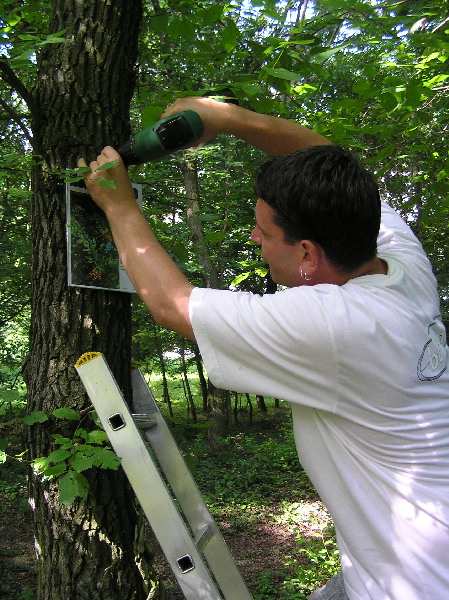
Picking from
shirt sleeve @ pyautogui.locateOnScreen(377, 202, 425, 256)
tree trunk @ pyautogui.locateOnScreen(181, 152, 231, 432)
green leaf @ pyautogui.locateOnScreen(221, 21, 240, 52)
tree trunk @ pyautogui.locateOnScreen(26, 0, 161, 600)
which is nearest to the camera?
shirt sleeve @ pyautogui.locateOnScreen(377, 202, 425, 256)

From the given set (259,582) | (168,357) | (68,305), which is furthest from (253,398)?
(68,305)

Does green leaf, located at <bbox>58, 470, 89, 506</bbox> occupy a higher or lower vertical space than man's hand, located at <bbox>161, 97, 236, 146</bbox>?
lower

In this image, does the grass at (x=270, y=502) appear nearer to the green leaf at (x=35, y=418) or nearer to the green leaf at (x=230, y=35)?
the green leaf at (x=35, y=418)

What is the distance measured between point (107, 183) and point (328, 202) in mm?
715

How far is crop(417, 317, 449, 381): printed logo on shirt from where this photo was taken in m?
1.28

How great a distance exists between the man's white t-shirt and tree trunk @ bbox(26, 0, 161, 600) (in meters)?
1.00

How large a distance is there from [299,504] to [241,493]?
115 cm

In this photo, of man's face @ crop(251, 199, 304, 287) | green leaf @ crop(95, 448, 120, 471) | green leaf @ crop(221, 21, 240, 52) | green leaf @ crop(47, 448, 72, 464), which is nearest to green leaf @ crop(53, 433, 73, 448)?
green leaf @ crop(47, 448, 72, 464)

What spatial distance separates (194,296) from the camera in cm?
128

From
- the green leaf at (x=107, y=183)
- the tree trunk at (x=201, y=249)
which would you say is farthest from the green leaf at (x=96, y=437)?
the tree trunk at (x=201, y=249)

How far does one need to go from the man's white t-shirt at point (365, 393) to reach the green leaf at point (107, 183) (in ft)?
1.85

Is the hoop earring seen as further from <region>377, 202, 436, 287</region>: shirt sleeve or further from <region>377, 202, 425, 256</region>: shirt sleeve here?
<region>377, 202, 425, 256</region>: shirt sleeve

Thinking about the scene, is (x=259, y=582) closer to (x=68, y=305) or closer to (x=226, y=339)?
(x=68, y=305)

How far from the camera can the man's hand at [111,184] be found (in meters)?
1.65
